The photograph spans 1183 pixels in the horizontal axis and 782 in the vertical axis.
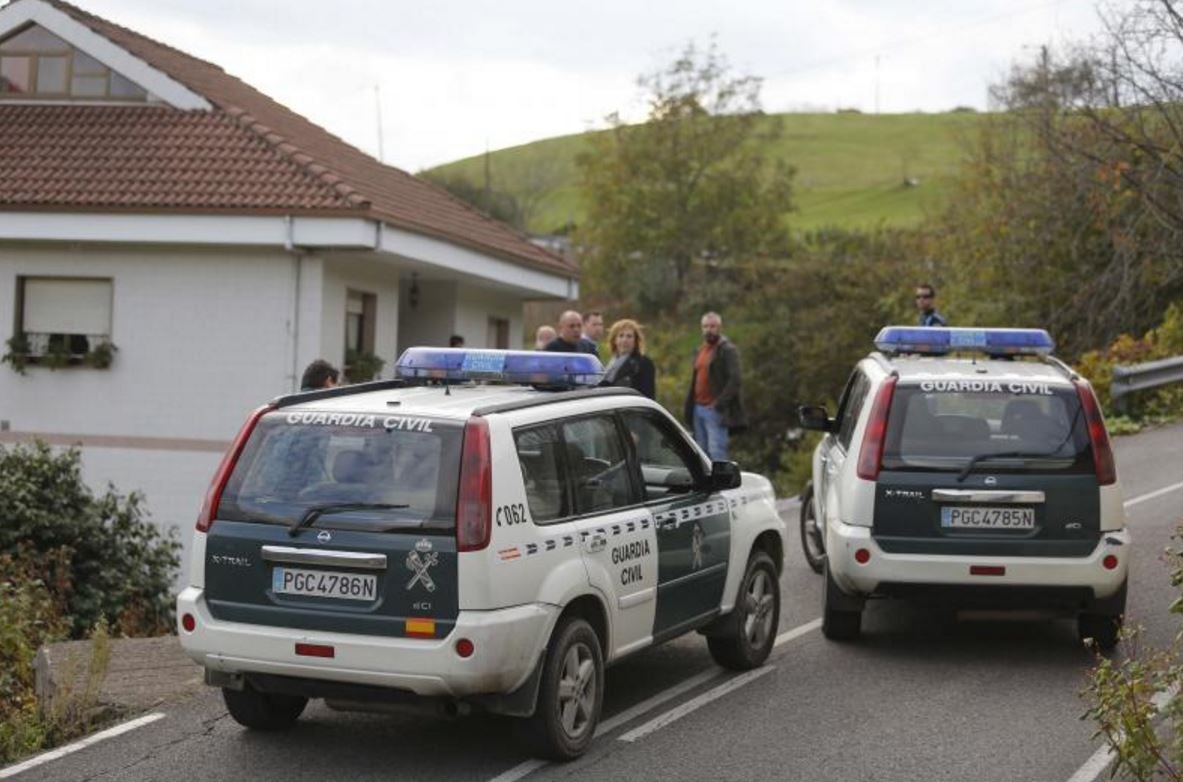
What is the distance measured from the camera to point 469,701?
6.46 metres

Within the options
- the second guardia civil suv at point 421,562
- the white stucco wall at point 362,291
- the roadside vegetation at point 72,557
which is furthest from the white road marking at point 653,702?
the white stucco wall at point 362,291

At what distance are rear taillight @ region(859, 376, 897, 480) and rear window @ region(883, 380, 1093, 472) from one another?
35mm

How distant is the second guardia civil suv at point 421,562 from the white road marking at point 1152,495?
9.01m

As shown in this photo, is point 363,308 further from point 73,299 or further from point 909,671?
point 909,671

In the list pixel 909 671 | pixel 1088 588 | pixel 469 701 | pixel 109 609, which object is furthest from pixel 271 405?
pixel 109 609

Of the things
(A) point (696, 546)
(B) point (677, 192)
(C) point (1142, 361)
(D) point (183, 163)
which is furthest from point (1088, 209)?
(B) point (677, 192)

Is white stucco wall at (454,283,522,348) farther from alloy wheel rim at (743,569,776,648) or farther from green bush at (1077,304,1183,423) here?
alloy wheel rim at (743,569,776,648)

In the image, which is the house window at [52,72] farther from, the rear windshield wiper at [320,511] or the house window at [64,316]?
the rear windshield wiper at [320,511]

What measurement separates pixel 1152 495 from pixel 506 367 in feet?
32.3

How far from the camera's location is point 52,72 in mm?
21891

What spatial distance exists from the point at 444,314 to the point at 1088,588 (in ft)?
53.1

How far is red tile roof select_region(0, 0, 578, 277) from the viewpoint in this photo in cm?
1911

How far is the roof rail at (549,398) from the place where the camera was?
677 cm

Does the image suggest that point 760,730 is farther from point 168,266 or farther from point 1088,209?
point 1088,209
